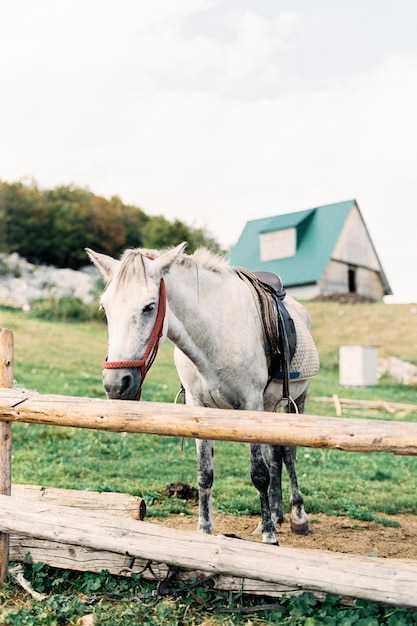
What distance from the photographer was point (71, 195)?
5303 centimetres

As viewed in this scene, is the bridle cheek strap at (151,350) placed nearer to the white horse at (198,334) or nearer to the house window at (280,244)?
the white horse at (198,334)

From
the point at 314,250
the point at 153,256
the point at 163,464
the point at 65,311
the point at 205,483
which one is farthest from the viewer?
the point at 314,250

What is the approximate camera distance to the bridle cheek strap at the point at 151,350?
392cm

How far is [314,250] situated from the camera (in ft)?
124

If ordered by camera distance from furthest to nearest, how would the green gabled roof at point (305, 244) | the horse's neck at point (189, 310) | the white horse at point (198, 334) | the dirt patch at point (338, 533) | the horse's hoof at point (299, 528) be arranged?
the green gabled roof at point (305, 244) < the horse's hoof at point (299, 528) < the dirt patch at point (338, 533) < the horse's neck at point (189, 310) < the white horse at point (198, 334)

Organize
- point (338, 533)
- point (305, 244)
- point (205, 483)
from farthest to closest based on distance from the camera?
point (305, 244), point (338, 533), point (205, 483)

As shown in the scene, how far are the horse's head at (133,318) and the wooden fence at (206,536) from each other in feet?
0.57

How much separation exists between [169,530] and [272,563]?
752mm

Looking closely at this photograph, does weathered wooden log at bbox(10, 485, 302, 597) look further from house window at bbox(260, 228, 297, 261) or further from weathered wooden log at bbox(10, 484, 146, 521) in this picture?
house window at bbox(260, 228, 297, 261)

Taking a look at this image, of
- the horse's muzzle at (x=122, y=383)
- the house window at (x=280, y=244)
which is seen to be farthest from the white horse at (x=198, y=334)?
the house window at (x=280, y=244)

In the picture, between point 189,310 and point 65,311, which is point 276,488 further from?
point 65,311

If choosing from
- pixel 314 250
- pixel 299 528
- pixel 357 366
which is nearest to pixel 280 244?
pixel 314 250

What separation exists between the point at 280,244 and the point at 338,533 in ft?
107

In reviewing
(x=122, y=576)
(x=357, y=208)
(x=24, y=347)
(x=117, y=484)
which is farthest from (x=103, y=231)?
(x=122, y=576)
